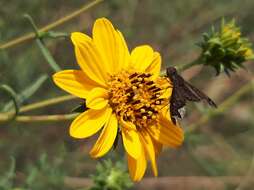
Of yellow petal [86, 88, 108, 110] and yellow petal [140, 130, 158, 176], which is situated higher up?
yellow petal [86, 88, 108, 110]

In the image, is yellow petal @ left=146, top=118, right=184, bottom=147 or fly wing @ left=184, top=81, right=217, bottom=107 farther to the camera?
yellow petal @ left=146, top=118, right=184, bottom=147

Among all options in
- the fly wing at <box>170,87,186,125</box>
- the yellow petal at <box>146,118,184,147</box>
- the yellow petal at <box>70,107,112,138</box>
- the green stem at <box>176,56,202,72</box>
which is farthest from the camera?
the green stem at <box>176,56,202,72</box>

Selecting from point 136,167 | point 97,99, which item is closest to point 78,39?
point 97,99

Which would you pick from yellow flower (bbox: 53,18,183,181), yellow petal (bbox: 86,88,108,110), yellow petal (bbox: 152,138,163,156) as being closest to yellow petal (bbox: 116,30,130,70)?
yellow flower (bbox: 53,18,183,181)

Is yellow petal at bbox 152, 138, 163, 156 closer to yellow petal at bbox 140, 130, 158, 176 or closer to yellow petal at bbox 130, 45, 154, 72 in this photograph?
yellow petal at bbox 140, 130, 158, 176

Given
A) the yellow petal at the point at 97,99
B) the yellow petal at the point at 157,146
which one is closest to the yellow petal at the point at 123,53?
the yellow petal at the point at 97,99

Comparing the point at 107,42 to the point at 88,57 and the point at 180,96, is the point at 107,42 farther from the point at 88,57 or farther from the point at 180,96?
the point at 180,96

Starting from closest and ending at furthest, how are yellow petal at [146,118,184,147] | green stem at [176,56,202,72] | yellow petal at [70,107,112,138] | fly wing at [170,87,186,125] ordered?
yellow petal at [70,107,112,138] → fly wing at [170,87,186,125] → yellow petal at [146,118,184,147] → green stem at [176,56,202,72]
